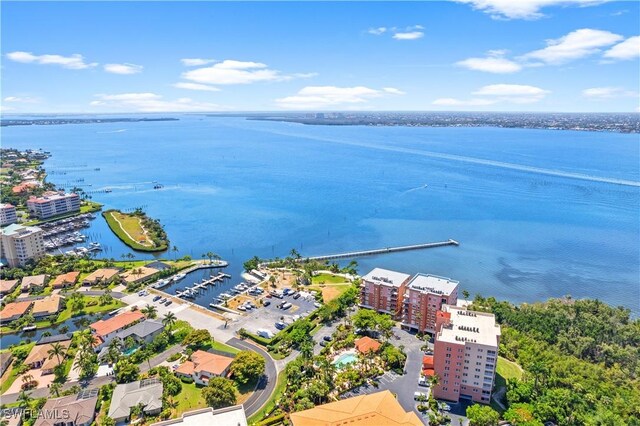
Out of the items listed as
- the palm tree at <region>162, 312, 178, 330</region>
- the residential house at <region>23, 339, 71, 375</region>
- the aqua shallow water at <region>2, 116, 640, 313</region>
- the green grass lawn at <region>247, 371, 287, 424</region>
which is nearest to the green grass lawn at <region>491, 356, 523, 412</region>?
the green grass lawn at <region>247, 371, 287, 424</region>

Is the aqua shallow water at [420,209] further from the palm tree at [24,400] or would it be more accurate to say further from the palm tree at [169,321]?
the palm tree at [24,400]

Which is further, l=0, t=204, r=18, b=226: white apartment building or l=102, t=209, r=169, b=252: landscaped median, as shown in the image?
l=0, t=204, r=18, b=226: white apartment building

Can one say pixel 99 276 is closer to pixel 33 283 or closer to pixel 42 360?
pixel 33 283

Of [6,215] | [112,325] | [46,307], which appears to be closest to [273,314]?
[112,325]

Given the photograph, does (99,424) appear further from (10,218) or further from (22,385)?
(10,218)

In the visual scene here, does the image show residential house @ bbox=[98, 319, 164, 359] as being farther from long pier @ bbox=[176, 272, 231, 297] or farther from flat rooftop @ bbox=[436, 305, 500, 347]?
flat rooftop @ bbox=[436, 305, 500, 347]

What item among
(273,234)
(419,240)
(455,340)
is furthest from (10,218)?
(455,340)
